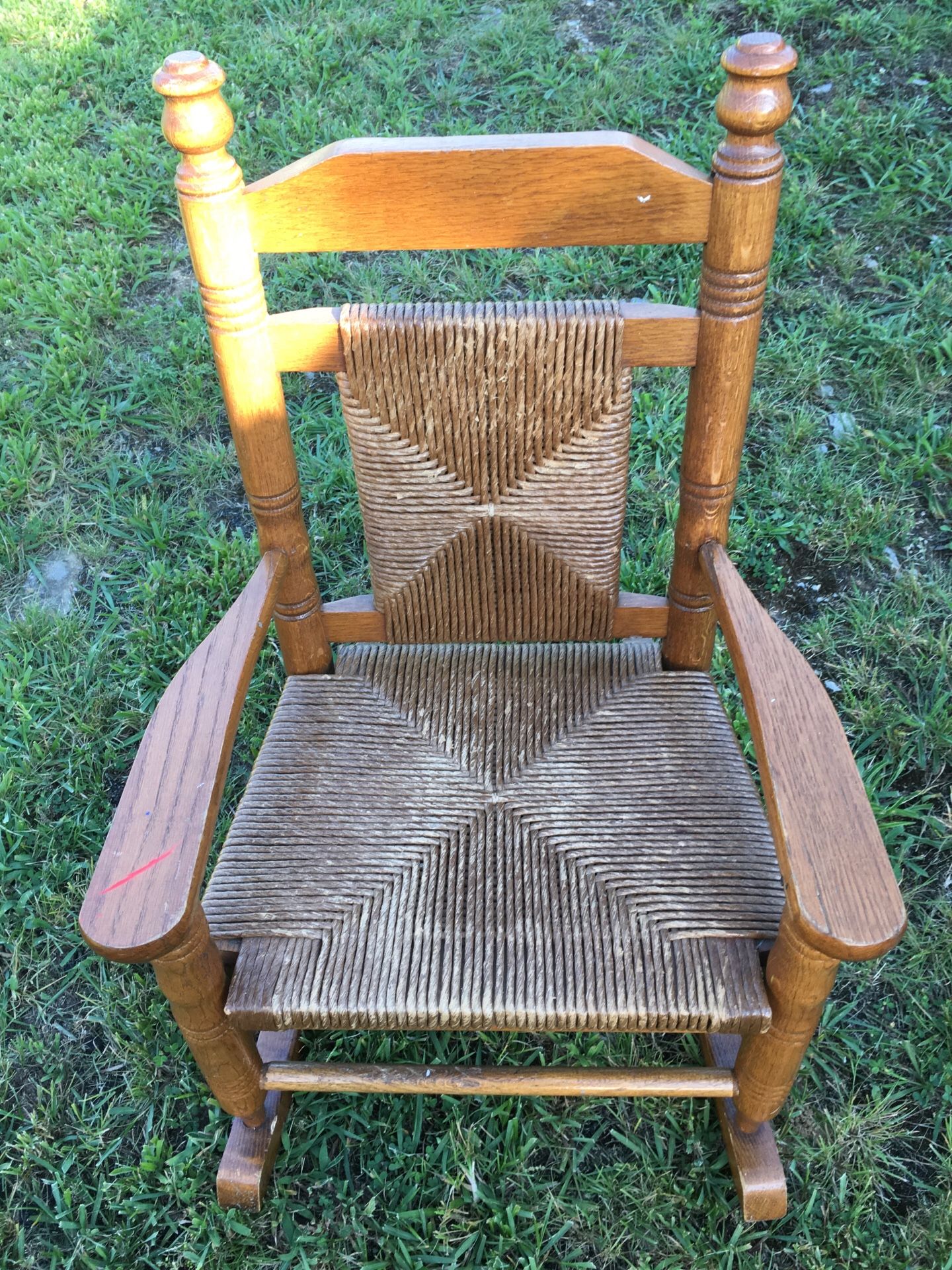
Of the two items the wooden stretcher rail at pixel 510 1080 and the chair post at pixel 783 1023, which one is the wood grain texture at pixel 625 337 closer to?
the chair post at pixel 783 1023

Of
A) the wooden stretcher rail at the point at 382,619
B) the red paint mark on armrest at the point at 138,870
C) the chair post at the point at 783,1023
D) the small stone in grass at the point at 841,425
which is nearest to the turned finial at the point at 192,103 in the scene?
the wooden stretcher rail at the point at 382,619

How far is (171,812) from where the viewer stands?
3.84 feet

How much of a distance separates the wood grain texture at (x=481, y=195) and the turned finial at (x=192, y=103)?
9 cm

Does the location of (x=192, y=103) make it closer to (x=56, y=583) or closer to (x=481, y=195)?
(x=481, y=195)

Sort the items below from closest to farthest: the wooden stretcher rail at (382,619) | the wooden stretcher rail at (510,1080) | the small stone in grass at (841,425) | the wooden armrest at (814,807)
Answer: the wooden armrest at (814,807)
the wooden stretcher rail at (510,1080)
the wooden stretcher rail at (382,619)
the small stone in grass at (841,425)

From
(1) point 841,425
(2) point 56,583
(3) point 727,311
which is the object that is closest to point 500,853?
(3) point 727,311

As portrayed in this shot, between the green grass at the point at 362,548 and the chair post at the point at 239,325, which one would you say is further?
the green grass at the point at 362,548

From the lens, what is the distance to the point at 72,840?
212 cm

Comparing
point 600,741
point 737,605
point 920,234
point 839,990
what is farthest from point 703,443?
point 920,234

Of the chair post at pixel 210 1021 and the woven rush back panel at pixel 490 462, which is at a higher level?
the woven rush back panel at pixel 490 462

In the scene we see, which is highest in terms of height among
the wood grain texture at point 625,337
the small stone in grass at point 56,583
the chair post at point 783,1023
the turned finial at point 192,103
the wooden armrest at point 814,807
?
the turned finial at point 192,103

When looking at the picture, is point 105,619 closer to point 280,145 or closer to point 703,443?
point 703,443

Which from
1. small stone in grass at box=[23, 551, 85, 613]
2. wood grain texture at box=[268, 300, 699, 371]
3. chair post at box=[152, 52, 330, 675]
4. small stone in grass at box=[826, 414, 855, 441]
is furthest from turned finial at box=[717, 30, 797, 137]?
small stone in grass at box=[23, 551, 85, 613]

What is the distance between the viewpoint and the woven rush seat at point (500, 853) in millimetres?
1284
